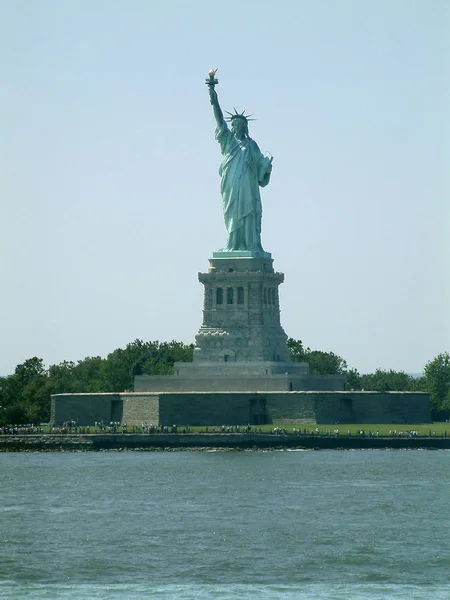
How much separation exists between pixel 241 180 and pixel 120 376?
23.9 metres

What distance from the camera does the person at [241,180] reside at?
351 feet

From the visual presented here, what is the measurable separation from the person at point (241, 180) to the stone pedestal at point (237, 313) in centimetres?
152

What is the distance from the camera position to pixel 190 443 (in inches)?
3688

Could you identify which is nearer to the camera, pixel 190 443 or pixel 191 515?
pixel 191 515

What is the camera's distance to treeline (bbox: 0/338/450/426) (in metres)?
114

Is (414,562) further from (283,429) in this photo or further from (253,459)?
(283,429)

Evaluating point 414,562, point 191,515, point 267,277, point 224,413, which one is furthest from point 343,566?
point 267,277

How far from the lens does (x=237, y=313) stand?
106 metres

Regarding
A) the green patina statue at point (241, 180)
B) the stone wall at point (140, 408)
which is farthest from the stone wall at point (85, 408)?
the green patina statue at point (241, 180)

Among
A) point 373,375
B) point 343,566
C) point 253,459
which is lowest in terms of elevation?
point 343,566

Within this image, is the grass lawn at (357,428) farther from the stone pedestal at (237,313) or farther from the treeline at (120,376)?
the treeline at (120,376)

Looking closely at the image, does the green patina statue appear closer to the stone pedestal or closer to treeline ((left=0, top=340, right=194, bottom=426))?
the stone pedestal

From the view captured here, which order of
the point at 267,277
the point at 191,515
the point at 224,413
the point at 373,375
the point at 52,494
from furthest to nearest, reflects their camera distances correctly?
the point at 373,375 < the point at 267,277 < the point at 224,413 < the point at 52,494 < the point at 191,515

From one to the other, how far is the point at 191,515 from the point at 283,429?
1261 inches
